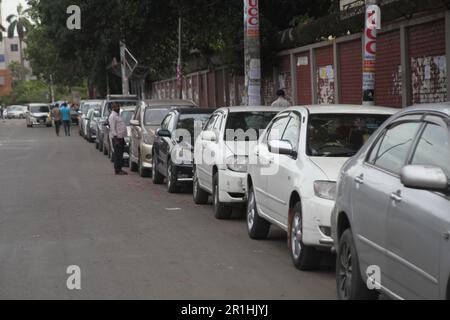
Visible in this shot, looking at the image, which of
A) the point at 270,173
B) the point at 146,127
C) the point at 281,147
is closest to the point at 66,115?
the point at 146,127

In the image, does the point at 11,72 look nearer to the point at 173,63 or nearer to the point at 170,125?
the point at 173,63

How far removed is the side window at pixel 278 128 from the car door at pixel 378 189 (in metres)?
3.38

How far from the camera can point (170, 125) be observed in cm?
1773

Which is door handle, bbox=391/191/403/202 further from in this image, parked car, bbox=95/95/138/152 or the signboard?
parked car, bbox=95/95/138/152

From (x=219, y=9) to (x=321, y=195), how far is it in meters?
18.8

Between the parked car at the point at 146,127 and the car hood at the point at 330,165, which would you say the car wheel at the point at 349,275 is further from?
the parked car at the point at 146,127

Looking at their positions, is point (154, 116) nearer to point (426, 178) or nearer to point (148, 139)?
point (148, 139)

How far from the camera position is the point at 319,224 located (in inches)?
337

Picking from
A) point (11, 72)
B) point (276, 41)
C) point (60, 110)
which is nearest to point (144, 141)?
point (276, 41)

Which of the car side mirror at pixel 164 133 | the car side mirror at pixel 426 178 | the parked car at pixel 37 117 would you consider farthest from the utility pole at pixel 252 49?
→ the parked car at pixel 37 117

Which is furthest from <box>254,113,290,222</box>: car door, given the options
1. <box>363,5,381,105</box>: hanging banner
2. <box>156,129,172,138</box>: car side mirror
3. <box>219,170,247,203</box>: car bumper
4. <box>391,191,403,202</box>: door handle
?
<box>156,129,172,138</box>: car side mirror

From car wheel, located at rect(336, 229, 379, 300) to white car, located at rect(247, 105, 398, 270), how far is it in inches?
47.5

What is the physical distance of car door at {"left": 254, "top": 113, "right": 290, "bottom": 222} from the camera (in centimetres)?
998

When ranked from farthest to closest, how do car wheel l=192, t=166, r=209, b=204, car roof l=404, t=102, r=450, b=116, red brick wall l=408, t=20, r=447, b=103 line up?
red brick wall l=408, t=20, r=447, b=103 < car wheel l=192, t=166, r=209, b=204 < car roof l=404, t=102, r=450, b=116
